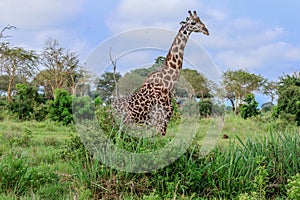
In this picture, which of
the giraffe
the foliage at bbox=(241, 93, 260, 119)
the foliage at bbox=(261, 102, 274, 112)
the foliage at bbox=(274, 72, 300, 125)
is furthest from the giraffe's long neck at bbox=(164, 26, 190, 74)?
the foliage at bbox=(261, 102, 274, 112)

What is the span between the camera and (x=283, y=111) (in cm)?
1093

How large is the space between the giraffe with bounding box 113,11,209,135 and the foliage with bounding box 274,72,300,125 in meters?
6.47

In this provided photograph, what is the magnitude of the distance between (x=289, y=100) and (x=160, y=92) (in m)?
7.19

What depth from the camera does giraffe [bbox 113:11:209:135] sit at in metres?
4.45

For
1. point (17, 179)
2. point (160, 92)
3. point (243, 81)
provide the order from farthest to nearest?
point (243, 81) < point (160, 92) < point (17, 179)

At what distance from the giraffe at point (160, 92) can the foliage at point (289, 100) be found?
6.47 m

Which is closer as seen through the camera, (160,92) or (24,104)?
(160,92)

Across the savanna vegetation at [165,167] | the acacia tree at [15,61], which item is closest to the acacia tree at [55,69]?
the acacia tree at [15,61]

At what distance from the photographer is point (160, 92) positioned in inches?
177

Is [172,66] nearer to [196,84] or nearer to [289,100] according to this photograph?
[196,84]

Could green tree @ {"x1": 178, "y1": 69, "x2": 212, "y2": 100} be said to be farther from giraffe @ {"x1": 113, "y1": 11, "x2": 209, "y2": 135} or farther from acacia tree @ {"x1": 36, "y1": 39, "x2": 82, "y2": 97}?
acacia tree @ {"x1": 36, "y1": 39, "x2": 82, "y2": 97}

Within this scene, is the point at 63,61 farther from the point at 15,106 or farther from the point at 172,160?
the point at 172,160

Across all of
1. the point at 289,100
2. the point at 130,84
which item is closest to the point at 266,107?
the point at 289,100

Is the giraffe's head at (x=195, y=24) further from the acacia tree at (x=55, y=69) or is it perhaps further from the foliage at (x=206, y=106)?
the acacia tree at (x=55, y=69)
